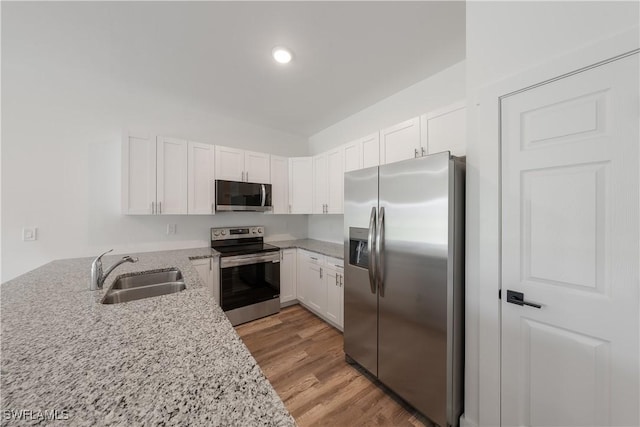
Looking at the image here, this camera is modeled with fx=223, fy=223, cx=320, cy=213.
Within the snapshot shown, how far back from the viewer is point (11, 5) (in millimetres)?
1553

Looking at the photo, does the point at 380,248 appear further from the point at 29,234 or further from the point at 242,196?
the point at 29,234

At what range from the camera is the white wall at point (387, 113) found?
2203 millimetres

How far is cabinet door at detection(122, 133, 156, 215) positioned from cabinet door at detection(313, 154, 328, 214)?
6.55ft

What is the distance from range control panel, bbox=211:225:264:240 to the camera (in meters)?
3.15

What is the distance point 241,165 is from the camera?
3119mm

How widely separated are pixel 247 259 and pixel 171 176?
134 centimetres

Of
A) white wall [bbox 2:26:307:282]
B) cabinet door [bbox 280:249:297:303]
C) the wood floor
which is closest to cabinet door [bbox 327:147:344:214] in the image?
cabinet door [bbox 280:249:297:303]

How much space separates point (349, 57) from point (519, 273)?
2.13 m

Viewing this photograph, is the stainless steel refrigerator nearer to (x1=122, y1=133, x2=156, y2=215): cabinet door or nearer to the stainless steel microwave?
the stainless steel microwave

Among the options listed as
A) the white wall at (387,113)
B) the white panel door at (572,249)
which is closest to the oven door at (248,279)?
the white wall at (387,113)

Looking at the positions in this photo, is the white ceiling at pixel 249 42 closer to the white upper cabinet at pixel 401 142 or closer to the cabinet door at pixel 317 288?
the white upper cabinet at pixel 401 142

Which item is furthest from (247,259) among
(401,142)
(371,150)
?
(401,142)

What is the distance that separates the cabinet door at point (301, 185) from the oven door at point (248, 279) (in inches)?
32.1

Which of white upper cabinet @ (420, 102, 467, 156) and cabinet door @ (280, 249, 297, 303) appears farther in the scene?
cabinet door @ (280, 249, 297, 303)
